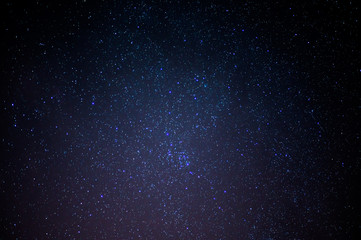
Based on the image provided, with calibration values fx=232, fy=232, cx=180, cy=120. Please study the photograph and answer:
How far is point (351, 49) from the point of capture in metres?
0.36

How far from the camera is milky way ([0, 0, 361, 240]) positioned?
0.37 m

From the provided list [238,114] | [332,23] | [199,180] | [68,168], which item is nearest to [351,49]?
[332,23]

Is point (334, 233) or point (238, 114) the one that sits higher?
point (238, 114)

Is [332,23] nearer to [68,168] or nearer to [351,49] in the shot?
[351,49]

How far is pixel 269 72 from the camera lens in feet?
1.23

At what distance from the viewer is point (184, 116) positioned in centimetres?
39

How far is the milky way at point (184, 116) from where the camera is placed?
1.22ft

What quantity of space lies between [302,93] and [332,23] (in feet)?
0.38

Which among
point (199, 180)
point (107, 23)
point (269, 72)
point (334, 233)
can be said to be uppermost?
point (107, 23)

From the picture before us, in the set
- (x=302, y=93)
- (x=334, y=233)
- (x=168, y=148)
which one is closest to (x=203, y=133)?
(x=168, y=148)

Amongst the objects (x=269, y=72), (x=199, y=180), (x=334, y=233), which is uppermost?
(x=269, y=72)

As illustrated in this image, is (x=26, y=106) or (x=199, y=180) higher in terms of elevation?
(x=26, y=106)

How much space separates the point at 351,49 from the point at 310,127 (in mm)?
135

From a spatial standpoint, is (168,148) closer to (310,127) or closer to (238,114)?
(238,114)
